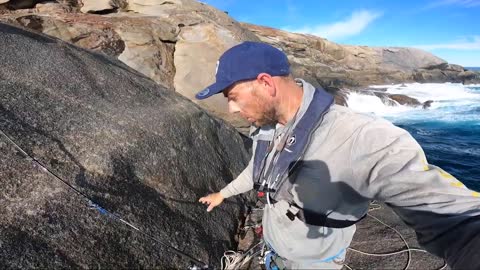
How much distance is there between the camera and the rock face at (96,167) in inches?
119

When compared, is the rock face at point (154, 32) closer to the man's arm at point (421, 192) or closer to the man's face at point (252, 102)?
the man's face at point (252, 102)

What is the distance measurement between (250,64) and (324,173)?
0.84 meters

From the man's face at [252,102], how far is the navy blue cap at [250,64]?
0.21 ft

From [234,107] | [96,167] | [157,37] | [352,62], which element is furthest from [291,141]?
[352,62]

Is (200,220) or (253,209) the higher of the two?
(200,220)

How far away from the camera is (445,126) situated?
80.7 ft

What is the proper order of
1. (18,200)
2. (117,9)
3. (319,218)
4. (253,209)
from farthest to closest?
(117,9) → (253,209) → (18,200) → (319,218)

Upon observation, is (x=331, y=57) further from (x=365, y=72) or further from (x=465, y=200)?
(x=465, y=200)

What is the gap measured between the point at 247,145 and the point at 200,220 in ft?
12.8

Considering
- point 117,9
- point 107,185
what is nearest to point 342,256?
point 107,185

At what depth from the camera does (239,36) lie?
14.5 meters

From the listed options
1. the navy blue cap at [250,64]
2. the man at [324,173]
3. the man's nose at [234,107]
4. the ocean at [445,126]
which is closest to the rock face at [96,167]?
the man at [324,173]

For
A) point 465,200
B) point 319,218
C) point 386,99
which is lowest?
point 386,99

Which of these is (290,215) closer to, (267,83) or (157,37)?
(267,83)
